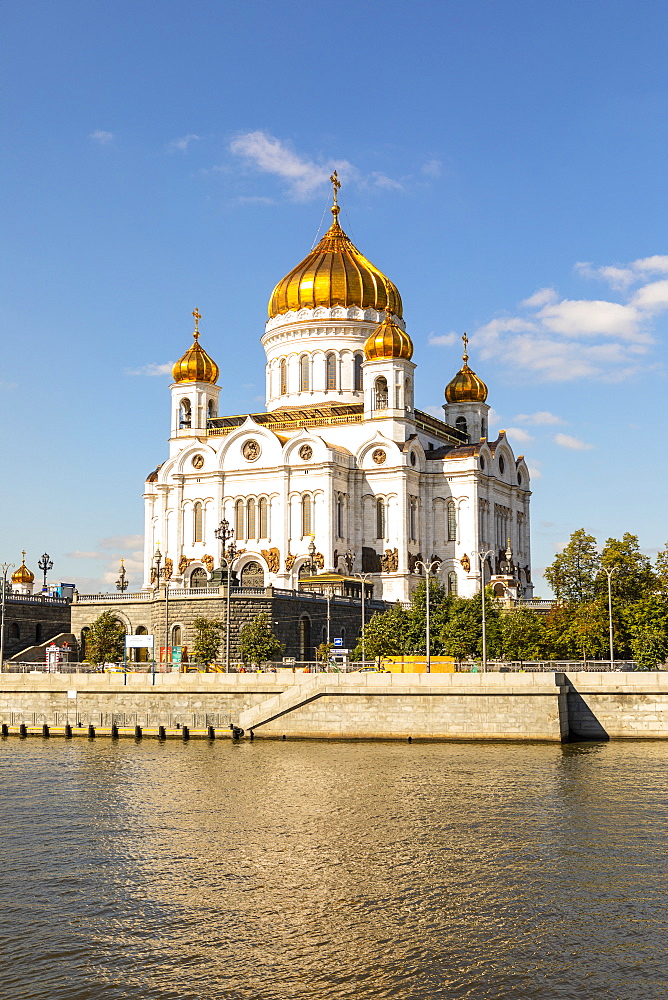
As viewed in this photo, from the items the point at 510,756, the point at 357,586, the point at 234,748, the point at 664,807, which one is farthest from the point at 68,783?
the point at 357,586

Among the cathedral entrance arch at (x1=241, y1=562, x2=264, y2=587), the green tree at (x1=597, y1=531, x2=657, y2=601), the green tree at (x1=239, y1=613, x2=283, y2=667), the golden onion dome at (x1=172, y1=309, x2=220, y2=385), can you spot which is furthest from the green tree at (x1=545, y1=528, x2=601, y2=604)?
the golden onion dome at (x1=172, y1=309, x2=220, y2=385)

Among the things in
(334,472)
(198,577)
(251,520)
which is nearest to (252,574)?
(251,520)

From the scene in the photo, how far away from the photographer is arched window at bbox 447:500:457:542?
8306cm

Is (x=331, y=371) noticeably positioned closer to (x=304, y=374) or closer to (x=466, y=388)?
(x=304, y=374)

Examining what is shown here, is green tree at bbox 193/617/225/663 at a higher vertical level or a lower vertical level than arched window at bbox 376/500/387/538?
lower

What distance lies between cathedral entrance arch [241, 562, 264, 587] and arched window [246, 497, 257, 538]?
2.35m

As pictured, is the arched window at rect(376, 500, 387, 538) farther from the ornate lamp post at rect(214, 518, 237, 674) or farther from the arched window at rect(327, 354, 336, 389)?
the arched window at rect(327, 354, 336, 389)

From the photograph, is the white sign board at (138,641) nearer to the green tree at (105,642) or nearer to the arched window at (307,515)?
the green tree at (105,642)

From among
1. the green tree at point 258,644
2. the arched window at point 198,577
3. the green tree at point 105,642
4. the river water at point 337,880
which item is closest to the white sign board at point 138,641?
the green tree at point 258,644

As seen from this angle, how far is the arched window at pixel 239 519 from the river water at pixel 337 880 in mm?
45274

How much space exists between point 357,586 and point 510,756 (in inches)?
1407

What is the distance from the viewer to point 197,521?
281 feet

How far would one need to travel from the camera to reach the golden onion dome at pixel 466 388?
94.4 metres

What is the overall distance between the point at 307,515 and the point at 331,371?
1446cm
